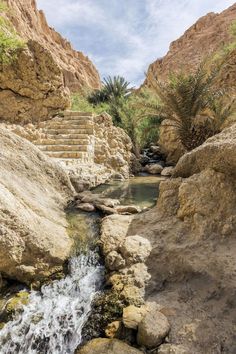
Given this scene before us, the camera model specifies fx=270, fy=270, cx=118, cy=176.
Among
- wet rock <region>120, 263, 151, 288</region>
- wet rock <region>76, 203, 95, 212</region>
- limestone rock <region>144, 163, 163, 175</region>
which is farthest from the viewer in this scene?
limestone rock <region>144, 163, 163, 175</region>

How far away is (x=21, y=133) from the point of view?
1155 centimetres

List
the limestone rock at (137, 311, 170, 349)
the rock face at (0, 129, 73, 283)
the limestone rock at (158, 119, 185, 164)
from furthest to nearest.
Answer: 1. the limestone rock at (158, 119, 185, 164)
2. the rock face at (0, 129, 73, 283)
3. the limestone rock at (137, 311, 170, 349)

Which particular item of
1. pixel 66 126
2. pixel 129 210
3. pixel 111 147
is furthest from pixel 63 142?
pixel 129 210

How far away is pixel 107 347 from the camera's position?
2.47 meters

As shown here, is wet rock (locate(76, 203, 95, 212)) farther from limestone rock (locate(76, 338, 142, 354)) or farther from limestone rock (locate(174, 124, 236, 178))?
limestone rock (locate(76, 338, 142, 354))

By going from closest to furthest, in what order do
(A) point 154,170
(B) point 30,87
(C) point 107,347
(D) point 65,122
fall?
(C) point 107,347
(A) point 154,170
(D) point 65,122
(B) point 30,87

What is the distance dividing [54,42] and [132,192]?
43.2 m

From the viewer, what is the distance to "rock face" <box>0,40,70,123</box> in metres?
12.8

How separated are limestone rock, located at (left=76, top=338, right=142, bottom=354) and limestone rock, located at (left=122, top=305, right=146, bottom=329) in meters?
0.19

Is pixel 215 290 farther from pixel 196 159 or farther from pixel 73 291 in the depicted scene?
pixel 196 159

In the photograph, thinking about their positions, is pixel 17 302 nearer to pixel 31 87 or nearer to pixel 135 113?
pixel 31 87

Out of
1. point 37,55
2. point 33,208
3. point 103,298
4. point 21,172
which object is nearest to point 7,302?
point 103,298

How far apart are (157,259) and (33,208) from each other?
2.02 metres

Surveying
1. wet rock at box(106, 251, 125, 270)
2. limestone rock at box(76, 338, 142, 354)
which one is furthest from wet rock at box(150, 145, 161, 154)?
limestone rock at box(76, 338, 142, 354)
